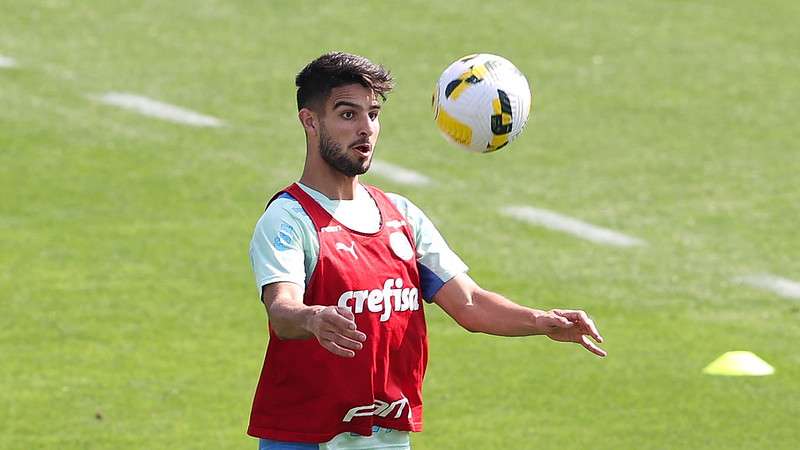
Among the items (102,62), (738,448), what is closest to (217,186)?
(102,62)

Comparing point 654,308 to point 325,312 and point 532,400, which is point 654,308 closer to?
point 532,400

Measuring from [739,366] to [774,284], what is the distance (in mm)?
2259

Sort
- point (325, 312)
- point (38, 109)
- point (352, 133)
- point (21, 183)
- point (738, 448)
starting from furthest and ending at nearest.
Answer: point (38, 109)
point (21, 183)
point (738, 448)
point (352, 133)
point (325, 312)

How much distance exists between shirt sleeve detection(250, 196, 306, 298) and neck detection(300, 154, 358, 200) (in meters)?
0.17

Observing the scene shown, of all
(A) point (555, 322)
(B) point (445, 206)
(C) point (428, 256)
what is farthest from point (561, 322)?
(B) point (445, 206)

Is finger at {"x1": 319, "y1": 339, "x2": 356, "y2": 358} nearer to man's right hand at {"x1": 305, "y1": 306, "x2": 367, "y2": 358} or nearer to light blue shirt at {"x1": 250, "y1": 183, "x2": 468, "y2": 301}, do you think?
man's right hand at {"x1": 305, "y1": 306, "x2": 367, "y2": 358}

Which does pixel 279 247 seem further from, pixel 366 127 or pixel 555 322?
pixel 555 322

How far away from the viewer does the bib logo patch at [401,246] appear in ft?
22.8

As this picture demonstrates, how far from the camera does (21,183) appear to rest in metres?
16.3

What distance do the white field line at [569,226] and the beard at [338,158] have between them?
8594 millimetres

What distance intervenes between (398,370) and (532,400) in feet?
15.3

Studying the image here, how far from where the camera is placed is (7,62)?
2003cm

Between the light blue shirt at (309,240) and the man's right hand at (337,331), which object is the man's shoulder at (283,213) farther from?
the man's right hand at (337,331)

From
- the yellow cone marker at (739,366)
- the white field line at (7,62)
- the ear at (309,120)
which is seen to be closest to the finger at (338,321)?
the ear at (309,120)
